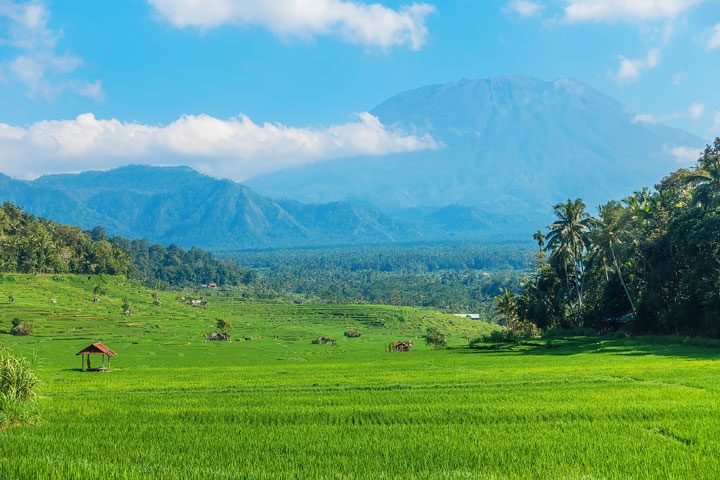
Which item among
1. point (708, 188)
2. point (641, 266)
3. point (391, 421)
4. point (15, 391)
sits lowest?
point (391, 421)

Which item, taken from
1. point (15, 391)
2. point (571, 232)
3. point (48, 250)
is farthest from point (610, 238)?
point (48, 250)

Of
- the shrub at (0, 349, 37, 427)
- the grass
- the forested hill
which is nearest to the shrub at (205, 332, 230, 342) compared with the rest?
the grass

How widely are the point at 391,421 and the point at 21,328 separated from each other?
6093 cm

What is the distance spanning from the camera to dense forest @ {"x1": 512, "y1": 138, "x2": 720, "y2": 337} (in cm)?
4681

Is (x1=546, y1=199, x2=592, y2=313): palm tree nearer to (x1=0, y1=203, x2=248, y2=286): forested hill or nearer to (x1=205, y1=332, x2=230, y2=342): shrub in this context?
(x1=205, y1=332, x2=230, y2=342): shrub

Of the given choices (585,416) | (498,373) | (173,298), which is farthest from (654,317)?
(173,298)

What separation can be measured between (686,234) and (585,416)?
114 ft

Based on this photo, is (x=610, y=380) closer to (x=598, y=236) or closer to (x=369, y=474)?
(x=369, y=474)

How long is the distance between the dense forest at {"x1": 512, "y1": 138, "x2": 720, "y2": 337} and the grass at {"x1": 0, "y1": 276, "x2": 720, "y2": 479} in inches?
374

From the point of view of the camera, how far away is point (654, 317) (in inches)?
2132

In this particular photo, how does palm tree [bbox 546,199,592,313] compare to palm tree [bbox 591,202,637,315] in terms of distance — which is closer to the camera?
palm tree [bbox 591,202,637,315]

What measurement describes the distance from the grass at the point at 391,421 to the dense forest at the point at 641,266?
9.49m

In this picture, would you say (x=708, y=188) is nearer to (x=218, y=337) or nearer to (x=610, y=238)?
(x=610, y=238)

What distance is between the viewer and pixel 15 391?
17172mm
